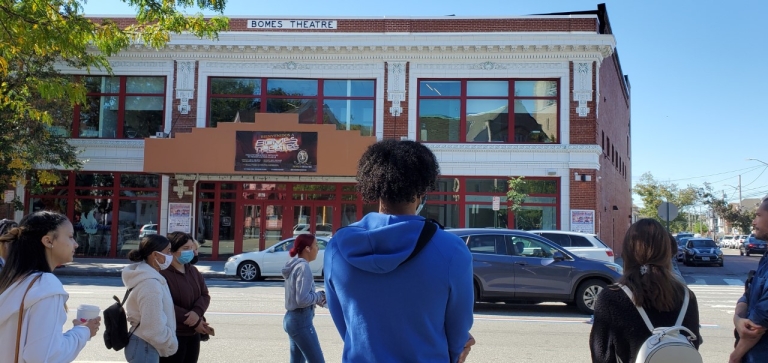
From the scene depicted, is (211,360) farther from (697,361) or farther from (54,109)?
(54,109)

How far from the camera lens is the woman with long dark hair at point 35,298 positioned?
9.57 ft

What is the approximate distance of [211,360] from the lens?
7531 millimetres

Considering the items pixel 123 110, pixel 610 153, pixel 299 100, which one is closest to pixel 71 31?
pixel 299 100

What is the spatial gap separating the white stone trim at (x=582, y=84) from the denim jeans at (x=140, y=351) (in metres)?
20.1

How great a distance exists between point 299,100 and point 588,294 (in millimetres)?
14344

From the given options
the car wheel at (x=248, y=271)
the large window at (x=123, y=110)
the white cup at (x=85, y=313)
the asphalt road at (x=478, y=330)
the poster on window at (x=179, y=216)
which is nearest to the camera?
the white cup at (x=85, y=313)

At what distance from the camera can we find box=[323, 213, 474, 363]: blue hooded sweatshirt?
95.4 inches

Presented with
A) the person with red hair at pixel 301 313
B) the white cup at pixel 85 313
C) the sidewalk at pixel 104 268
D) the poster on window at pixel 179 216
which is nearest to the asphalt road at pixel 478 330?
the person with red hair at pixel 301 313

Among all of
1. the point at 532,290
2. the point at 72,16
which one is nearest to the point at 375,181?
the point at 72,16

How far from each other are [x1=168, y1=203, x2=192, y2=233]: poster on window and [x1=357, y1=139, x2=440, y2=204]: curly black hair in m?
21.3

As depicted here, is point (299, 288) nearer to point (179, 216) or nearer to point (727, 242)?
Result: point (179, 216)

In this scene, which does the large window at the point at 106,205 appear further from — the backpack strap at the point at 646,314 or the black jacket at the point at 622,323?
the backpack strap at the point at 646,314

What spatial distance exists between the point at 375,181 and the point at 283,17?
72.5 ft

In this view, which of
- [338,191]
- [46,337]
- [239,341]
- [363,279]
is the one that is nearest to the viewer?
[363,279]
